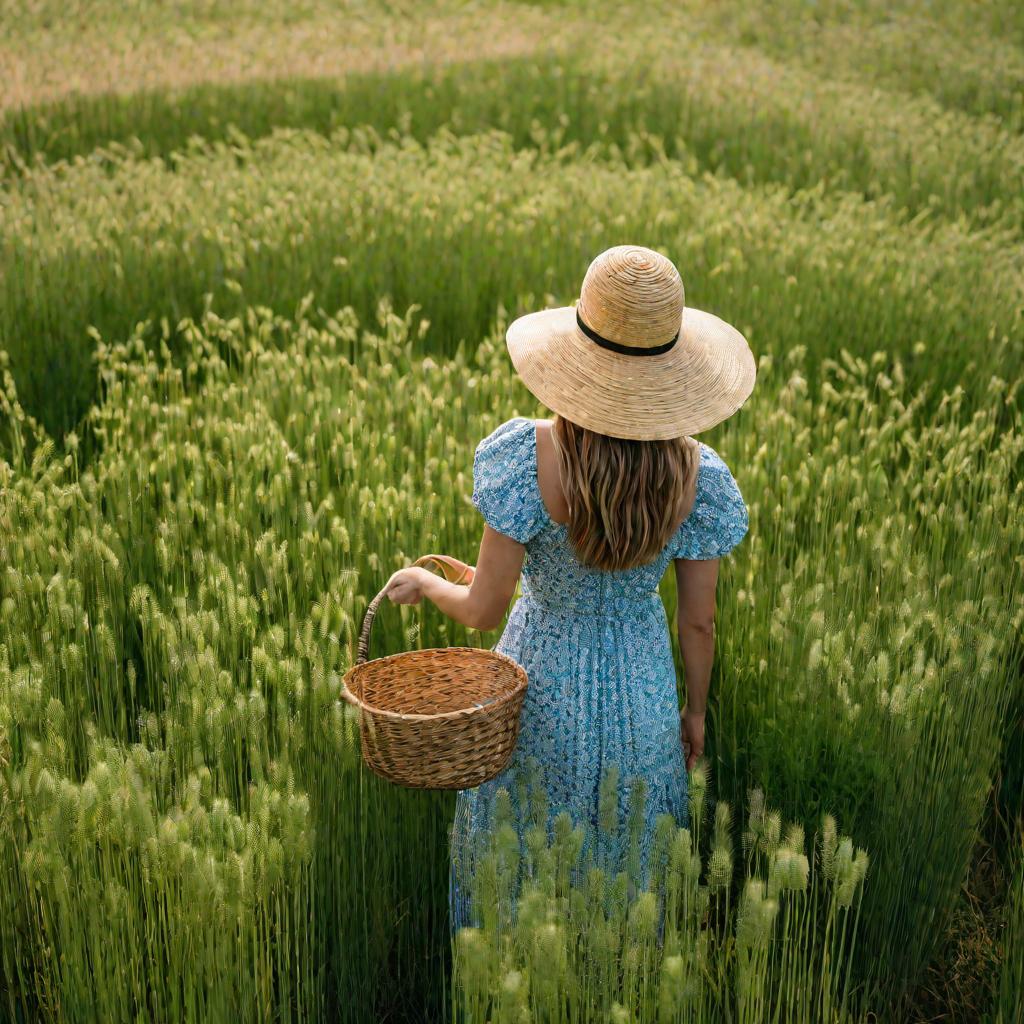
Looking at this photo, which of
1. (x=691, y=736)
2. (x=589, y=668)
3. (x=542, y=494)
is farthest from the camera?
(x=691, y=736)

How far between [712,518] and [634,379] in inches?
13.5

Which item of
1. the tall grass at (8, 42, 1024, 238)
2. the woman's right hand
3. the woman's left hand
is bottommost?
the woman's right hand

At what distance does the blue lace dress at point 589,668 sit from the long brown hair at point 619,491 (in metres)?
0.08

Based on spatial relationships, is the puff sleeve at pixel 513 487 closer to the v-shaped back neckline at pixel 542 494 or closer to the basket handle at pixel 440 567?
the v-shaped back neckline at pixel 542 494

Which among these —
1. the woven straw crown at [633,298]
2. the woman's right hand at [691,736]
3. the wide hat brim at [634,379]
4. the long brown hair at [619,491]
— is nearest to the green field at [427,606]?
the woman's right hand at [691,736]

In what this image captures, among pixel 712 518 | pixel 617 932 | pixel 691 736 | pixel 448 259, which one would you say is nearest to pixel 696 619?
pixel 712 518

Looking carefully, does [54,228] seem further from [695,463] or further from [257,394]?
[695,463]

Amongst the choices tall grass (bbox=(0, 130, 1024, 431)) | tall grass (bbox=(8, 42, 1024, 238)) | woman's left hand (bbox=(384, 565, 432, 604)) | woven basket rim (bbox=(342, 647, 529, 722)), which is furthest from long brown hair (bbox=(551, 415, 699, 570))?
tall grass (bbox=(8, 42, 1024, 238))

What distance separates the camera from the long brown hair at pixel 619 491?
225 centimetres

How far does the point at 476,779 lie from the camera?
2262 millimetres

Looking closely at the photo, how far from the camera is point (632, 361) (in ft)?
7.50

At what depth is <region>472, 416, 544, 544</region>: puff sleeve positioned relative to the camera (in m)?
2.29

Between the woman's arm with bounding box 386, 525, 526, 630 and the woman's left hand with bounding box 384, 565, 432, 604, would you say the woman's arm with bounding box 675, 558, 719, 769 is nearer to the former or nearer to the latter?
the woman's arm with bounding box 386, 525, 526, 630

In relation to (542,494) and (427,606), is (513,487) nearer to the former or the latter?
(542,494)
